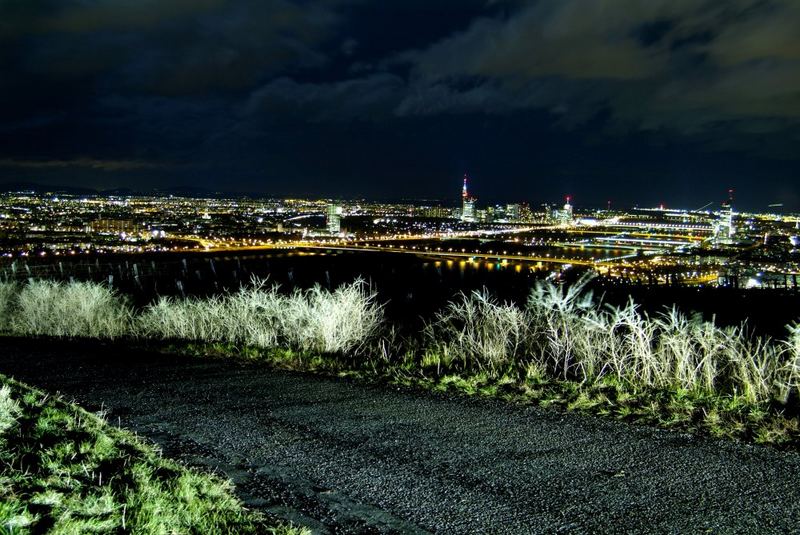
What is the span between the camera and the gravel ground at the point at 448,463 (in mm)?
4250

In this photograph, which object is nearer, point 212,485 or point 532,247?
point 212,485

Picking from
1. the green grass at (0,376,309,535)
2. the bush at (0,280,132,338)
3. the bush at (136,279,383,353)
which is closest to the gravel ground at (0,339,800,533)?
the green grass at (0,376,309,535)

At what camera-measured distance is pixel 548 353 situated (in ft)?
31.8

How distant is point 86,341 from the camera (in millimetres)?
13156

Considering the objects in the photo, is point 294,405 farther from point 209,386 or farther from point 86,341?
point 86,341

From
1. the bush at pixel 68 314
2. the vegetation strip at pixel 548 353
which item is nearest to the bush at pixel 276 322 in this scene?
the vegetation strip at pixel 548 353

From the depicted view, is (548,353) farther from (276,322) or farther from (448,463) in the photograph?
(276,322)

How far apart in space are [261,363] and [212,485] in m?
5.44

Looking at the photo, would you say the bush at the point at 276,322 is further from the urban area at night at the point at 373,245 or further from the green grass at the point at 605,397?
the urban area at night at the point at 373,245

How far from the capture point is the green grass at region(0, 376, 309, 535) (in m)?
3.84

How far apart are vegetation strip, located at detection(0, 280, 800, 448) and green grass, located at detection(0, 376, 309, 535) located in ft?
12.8

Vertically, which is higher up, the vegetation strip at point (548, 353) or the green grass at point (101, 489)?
the green grass at point (101, 489)

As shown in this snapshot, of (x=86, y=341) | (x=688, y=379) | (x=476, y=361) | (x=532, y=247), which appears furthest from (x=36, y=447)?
(x=532, y=247)

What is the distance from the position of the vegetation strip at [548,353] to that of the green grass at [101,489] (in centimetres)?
390
